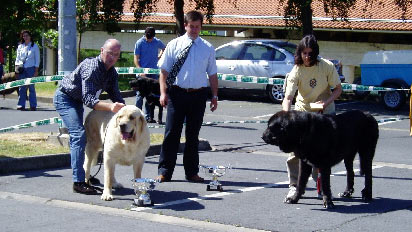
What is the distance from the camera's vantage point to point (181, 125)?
32.7 feet

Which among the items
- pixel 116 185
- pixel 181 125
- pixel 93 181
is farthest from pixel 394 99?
pixel 116 185

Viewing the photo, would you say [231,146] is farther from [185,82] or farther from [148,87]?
[185,82]

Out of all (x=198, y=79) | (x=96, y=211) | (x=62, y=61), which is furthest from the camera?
(x=62, y=61)

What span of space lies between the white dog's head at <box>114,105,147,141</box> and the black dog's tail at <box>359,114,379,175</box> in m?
2.52

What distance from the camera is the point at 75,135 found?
9070 millimetres

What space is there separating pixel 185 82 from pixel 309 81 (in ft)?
5.43

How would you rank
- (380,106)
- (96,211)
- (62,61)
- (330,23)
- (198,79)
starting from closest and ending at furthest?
(96,211)
(198,79)
(62,61)
(380,106)
(330,23)

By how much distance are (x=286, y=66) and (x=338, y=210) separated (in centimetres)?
1370

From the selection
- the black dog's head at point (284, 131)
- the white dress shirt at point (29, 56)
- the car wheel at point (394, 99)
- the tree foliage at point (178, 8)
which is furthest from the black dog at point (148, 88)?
the tree foliage at point (178, 8)

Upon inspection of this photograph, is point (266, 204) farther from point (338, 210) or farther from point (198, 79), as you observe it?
point (198, 79)

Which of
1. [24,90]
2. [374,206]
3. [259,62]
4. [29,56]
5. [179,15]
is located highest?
[179,15]

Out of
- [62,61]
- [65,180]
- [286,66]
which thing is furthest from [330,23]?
[65,180]

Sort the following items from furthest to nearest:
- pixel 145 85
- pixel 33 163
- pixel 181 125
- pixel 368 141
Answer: pixel 145 85, pixel 33 163, pixel 181 125, pixel 368 141

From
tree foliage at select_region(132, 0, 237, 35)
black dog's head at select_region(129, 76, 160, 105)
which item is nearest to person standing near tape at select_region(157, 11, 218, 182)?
black dog's head at select_region(129, 76, 160, 105)
